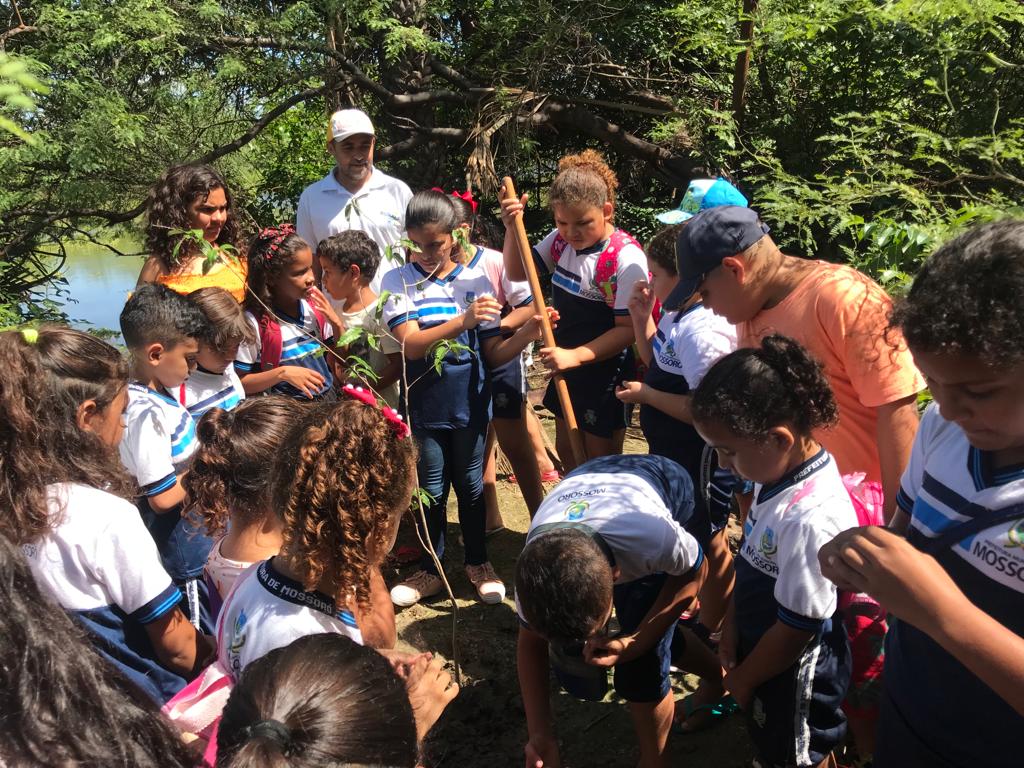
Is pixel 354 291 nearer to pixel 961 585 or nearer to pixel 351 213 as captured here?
pixel 351 213

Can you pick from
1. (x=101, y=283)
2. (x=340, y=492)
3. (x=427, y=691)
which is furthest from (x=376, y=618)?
(x=101, y=283)

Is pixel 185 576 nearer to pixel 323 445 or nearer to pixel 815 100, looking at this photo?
pixel 323 445

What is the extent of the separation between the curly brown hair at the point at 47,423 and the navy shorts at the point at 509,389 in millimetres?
2086

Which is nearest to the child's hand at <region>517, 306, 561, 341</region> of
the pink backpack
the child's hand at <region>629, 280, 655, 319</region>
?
the pink backpack

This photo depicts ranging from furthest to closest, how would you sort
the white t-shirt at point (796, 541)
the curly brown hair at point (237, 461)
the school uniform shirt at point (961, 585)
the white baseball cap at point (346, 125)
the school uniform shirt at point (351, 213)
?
the school uniform shirt at point (351, 213), the white baseball cap at point (346, 125), the curly brown hair at point (237, 461), the white t-shirt at point (796, 541), the school uniform shirt at point (961, 585)

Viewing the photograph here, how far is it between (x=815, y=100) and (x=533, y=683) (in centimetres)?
542

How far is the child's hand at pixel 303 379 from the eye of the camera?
3.60 metres

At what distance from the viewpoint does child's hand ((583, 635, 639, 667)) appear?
2301 mm

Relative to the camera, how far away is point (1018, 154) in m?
4.08

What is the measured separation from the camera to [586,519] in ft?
7.55

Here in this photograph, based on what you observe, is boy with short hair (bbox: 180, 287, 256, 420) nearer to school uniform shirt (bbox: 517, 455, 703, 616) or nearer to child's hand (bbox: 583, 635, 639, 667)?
school uniform shirt (bbox: 517, 455, 703, 616)

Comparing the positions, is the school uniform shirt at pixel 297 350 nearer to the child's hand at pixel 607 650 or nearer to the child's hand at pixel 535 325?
the child's hand at pixel 535 325

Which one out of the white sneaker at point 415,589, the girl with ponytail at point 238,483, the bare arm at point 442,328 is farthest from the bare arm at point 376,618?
the white sneaker at point 415,589

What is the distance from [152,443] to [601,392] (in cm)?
213
